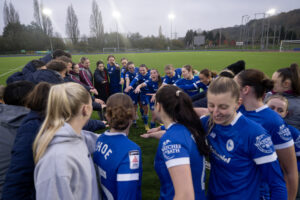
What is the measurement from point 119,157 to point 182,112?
593 millimetres

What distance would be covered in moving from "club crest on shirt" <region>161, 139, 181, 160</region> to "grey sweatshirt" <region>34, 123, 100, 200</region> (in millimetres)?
583

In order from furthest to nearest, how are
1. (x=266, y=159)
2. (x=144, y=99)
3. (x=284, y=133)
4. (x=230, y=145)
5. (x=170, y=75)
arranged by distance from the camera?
(x=144, y=99) → (x=170, y=75) → (x=284, y=133) → (x=230, y=145) → (x=266, y=159)

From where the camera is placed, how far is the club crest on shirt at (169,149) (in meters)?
1.23

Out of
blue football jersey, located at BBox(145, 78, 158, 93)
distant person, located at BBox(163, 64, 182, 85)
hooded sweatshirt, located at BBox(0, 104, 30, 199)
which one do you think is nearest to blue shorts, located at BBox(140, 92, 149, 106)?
blue football jersey, located at BBox(145, 78, 158, 93)

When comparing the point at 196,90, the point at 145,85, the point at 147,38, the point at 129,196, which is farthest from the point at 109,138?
the point at 147,38

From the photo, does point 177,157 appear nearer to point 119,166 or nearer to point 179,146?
point 179,146

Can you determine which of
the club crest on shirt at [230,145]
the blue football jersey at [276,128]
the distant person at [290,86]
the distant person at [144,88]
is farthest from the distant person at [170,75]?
the club crest on shirt at [230,145]

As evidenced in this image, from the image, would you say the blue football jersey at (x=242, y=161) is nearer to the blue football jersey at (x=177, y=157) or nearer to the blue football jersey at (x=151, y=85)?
the blue football jersey at (x=177, y=157)

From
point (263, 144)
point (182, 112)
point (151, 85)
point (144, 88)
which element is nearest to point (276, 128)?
point (263, 144)

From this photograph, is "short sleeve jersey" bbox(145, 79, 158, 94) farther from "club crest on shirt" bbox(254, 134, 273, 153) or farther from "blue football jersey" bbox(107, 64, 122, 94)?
"club crest on shirt" bbox(254, 134, 273, 153)

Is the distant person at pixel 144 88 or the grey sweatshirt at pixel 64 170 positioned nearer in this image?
the grey sweatshirt at pixel 64 170

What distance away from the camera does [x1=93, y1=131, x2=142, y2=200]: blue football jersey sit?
1.38m

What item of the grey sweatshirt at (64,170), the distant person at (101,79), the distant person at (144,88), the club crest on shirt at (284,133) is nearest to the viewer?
the grey sweatshirt at (64,170)

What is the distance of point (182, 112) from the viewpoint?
1392 millimetres
